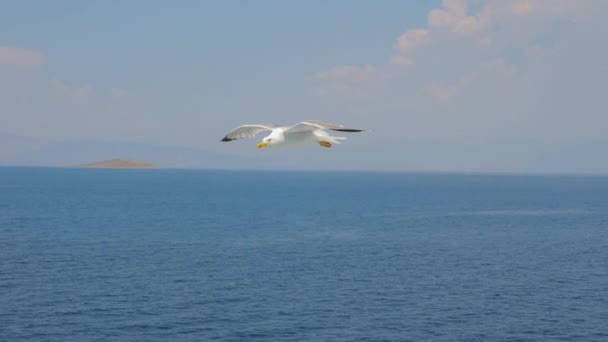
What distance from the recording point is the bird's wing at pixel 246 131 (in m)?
23.3

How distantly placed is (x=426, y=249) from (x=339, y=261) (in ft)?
71.2

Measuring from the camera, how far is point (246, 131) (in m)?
23.9

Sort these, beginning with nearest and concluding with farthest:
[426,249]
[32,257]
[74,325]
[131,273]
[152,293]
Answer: [74,325], [152,293], [131,273], [32,257], [426,249]

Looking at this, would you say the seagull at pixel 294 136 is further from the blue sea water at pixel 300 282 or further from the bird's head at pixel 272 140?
the blue sea water at pixel 300 282

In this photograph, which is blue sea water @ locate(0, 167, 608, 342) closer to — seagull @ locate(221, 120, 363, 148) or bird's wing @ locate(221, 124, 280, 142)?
bird's wing @ locate(221, 124, 280, 142)

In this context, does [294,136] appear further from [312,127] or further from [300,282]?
[300,282]

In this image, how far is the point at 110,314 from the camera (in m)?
70.4

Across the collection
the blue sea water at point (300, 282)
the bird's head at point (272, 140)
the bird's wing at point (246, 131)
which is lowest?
the blue sea water at point (300, 282)

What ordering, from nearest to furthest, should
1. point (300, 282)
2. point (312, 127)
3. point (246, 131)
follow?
1. point (312, 127)
2. point (246, 131)
3. point (300, 282)

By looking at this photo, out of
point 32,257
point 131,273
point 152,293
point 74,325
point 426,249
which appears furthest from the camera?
point 426,249

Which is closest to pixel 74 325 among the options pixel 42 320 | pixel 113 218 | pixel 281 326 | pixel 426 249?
pixel 42 320

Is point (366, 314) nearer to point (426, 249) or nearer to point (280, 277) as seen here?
point (280, 277)

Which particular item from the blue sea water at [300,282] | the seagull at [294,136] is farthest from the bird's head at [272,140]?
the blue sea water at [300,282]

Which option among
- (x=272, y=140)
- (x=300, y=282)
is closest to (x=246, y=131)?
(x=272, y=140)
